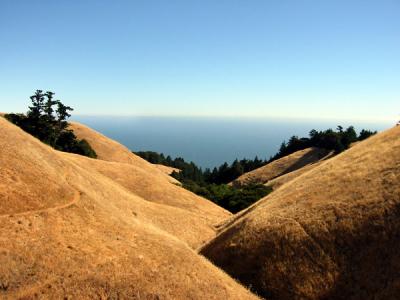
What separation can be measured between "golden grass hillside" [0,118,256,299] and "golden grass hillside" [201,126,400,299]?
9.94 ft

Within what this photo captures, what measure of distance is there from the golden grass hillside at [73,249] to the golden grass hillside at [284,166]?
324 ft

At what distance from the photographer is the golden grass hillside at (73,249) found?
1889 cm

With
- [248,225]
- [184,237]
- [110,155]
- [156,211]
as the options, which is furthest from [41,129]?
[248,225]

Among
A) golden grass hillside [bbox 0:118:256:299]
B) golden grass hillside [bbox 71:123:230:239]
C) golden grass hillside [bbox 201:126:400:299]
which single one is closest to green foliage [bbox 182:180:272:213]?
golden grass hillside [bbox 71:123:230:239]

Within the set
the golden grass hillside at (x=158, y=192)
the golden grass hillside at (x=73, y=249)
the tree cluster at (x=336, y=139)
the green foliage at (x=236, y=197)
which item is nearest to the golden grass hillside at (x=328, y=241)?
the golden grass hillside at (x=73, y=249)

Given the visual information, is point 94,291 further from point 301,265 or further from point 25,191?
point 301,265

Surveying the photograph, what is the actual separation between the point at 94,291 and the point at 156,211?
25079 millimetres

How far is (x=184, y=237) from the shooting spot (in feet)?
125

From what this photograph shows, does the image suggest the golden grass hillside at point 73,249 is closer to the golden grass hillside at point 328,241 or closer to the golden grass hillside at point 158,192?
the golden grass hillside at point 328,241

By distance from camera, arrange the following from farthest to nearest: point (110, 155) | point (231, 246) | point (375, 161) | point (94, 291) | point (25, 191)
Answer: point (110, 155)
point (375, 161)
point (231, 246)
point (25, 191)
point (94, 291)

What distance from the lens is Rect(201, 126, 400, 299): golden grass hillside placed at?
22234mm

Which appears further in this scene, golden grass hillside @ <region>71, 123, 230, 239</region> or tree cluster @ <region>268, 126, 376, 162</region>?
tree cluster @ <region>268, 126, 376, 162</region>

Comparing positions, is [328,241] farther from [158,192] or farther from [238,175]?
[238,175]

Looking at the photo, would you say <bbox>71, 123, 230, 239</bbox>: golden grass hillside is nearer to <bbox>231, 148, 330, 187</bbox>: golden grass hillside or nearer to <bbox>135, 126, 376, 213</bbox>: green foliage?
<bbox>135, 126, 376, 213</bbox>: green foliage
